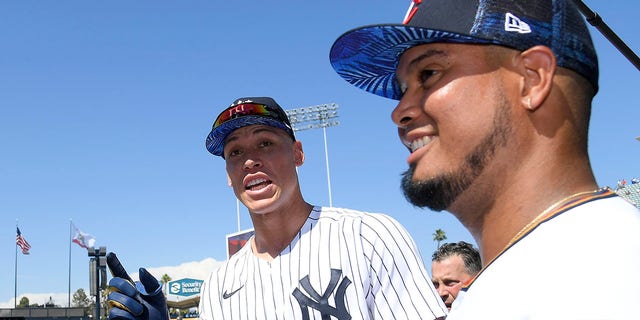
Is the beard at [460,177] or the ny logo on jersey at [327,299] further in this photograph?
the ny logo on jersey at [327,299]

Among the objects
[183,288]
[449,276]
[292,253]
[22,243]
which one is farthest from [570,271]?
[183,288]

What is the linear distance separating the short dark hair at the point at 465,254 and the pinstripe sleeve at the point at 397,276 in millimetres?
A: 2114

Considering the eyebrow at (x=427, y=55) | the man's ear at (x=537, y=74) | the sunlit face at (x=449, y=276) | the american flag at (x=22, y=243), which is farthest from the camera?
the american flag at (x=22, y=243)

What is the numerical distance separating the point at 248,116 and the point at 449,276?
2499 mm

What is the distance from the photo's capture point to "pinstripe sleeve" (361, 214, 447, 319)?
8.77 ft

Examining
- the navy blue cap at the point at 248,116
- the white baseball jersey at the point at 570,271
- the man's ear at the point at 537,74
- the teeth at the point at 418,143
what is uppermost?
the navy blue cap at the point at 248,116

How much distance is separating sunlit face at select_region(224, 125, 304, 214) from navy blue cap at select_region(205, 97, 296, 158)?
48 millimetres

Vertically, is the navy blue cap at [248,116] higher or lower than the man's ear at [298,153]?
higher

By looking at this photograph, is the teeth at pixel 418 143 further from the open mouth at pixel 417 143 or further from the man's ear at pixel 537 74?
the man's ear at pixel 537 74

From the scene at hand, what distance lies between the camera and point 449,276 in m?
4.86

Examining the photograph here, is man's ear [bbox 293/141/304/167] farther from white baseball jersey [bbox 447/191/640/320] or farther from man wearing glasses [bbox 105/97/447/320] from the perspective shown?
white baseball jersey [bbox 447/191/640/320]

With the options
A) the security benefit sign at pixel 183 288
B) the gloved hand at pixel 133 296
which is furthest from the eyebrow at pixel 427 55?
the security benefit sign at pixel 183 288

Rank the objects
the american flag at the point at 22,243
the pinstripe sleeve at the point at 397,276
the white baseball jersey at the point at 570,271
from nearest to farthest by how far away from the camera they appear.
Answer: the white baseball jersey at the point at 570,271 → the pinstripe sleeve at the point at 397,276 → the american flag at the point at 22,243

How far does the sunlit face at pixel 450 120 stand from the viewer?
1.42 metres
